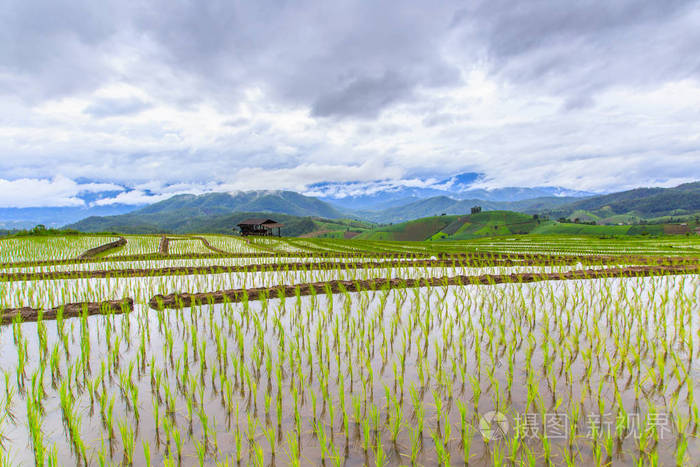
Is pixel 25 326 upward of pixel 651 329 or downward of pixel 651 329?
upward

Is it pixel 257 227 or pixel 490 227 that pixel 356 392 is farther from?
pixel 490 227

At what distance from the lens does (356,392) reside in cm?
305

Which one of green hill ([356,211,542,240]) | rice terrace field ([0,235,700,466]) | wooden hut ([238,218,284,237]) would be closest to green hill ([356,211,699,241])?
green hill ([356,211,542,240])

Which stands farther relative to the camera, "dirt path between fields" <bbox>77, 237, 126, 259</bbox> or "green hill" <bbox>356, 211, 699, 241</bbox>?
"green hill" <bbox>356, 211, 699, 241</bbox>

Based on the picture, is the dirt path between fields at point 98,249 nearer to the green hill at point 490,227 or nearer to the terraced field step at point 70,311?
the terraced field step at point 70,311

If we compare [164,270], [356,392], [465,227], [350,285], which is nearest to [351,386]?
[356,392]

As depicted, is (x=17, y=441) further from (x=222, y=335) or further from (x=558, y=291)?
(x=558, y=291)

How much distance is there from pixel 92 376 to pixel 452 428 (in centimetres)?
374

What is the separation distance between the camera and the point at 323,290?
6.70 meters

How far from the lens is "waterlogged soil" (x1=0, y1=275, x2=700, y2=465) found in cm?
233

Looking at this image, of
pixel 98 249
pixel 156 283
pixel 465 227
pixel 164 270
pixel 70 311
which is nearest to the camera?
pixel 70 311

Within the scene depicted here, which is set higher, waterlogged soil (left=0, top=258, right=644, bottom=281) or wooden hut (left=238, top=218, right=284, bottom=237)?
wooden hut (left=238, top=218, right=284, bottom=237)

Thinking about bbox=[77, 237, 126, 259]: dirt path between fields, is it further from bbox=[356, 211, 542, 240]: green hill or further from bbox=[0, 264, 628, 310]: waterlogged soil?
bbox=[356, 211, 542, 240]: green hill

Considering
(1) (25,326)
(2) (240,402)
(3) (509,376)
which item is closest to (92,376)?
(2) (240,402)
